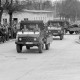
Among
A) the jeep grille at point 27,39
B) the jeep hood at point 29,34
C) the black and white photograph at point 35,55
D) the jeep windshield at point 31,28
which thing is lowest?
the black and white photograph at point 35,55

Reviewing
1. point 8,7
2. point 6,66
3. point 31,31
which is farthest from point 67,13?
point 6,66

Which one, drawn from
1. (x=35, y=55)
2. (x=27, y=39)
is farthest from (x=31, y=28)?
(x=35, y=55)

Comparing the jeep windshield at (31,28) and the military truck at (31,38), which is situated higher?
the jeep windshield at (31,28)

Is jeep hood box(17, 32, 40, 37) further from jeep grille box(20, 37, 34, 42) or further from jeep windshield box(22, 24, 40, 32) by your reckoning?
jeep windshield box(22, 24, 40, 32)

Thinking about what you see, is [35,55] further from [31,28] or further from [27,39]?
[31,28]

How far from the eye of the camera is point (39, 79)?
1269cm

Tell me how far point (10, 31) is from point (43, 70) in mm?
27067

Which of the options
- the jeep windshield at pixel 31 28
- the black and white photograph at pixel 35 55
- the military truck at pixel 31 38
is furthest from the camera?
the jeep windshield at pixel 31 28

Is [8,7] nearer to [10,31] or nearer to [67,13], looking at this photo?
[10,31]

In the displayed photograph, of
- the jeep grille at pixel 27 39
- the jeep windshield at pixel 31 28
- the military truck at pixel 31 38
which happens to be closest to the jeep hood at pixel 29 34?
the military truck at pixel 31 38

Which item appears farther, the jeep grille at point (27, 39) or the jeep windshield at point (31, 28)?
the jeep windshield at point (31, 28)

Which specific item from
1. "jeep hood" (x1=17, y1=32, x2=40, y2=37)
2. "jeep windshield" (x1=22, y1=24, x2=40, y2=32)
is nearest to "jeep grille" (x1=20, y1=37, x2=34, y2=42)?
"jeep hood" (x1=17, y1=32, x2=40, y2=37)

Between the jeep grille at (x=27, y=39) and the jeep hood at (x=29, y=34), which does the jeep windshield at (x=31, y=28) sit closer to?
the jeep hood at (x=29, y=34)

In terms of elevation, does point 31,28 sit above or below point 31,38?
above
